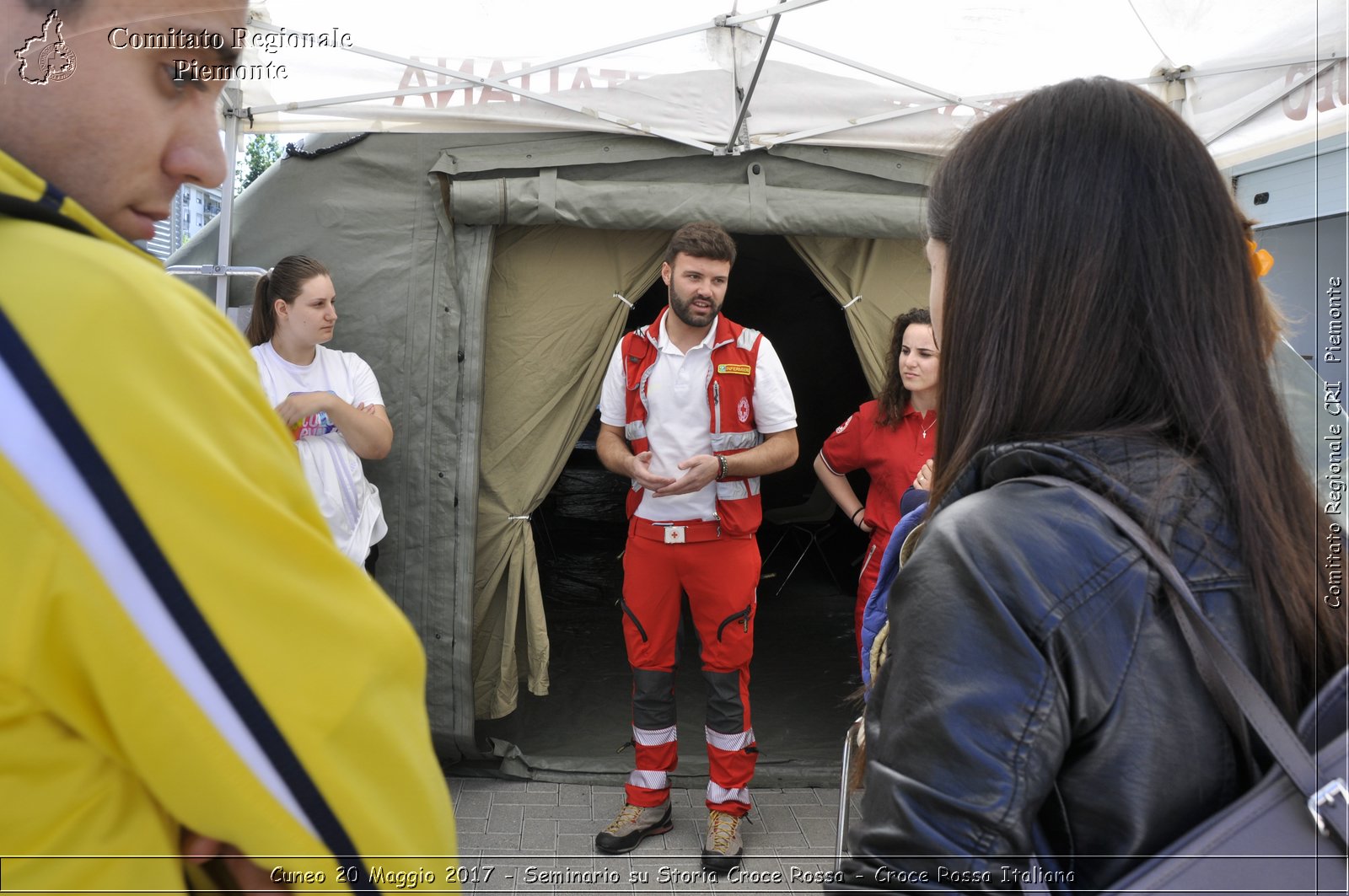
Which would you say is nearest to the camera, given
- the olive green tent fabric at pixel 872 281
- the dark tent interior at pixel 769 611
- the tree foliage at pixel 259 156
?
the olive green tent fabric at pixel 872 281

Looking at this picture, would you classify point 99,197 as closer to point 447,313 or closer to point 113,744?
point 113,744

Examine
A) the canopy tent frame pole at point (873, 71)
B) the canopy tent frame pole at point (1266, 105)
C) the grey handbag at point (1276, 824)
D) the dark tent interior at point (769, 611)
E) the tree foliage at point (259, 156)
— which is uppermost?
the tree foliage at point (259, 156)

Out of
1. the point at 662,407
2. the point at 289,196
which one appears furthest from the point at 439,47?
the point at 662,407

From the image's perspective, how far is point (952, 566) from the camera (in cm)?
100

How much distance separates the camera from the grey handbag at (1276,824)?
0.91 m

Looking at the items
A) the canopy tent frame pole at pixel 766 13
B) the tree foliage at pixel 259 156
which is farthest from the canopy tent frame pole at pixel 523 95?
the tree foliage at pixel 259 156

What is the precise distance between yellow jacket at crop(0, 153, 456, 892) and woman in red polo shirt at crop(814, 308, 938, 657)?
3615 mm

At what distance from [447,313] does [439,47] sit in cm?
112

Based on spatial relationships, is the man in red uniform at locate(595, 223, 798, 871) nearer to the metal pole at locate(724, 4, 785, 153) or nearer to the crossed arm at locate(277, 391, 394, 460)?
the metal pole at locate(724, 4, 785, 153)

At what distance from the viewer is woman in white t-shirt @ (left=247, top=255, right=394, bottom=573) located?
399cm

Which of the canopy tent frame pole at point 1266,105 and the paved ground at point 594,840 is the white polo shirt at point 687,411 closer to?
the paved ground at point 594,840

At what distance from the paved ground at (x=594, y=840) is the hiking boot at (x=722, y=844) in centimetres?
5

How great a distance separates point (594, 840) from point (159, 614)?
12.7ft

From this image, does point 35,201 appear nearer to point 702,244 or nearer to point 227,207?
point 702,244
